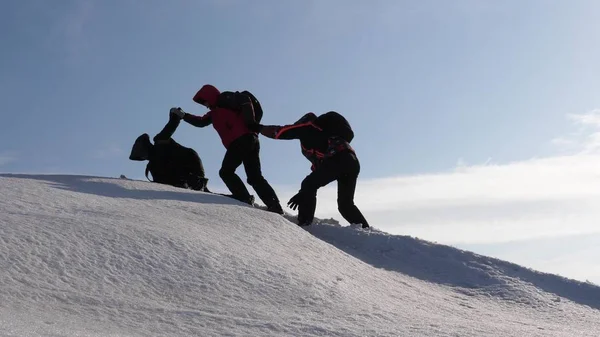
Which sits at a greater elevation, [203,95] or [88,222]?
[203,95]

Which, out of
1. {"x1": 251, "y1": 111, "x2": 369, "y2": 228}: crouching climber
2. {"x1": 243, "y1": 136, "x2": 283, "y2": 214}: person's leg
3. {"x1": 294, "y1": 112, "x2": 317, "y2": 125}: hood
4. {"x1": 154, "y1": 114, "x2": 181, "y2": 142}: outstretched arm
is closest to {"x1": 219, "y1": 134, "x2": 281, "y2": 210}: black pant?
{"x1": 243, "y1": 136, "x2": 283, "y2": 214}: person's leg

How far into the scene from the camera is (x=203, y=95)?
379 inches

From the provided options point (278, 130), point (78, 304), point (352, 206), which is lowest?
point (78, 304)

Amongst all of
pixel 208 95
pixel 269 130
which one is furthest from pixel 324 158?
pixel 208 95

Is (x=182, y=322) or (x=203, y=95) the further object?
(x=203, y=95)

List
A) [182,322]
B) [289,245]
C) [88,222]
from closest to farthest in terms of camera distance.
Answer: [182,322] < [88,222] < [289,245]

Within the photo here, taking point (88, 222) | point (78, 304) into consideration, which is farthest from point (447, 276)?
point (78, 304)

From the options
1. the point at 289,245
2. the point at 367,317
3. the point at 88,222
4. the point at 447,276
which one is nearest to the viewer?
the point at 367,317

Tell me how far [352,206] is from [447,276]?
72.2 inches

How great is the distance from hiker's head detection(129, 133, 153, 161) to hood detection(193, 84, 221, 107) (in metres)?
0.87

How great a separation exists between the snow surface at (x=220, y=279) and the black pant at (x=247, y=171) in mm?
736

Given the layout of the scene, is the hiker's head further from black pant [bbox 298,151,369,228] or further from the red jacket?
black pant [bbox 298,151,369,228]

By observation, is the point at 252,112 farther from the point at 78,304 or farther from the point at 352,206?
the point at 78,304

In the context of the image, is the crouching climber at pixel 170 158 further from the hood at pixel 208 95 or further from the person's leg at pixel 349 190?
the person's leg at pixel 349 190
